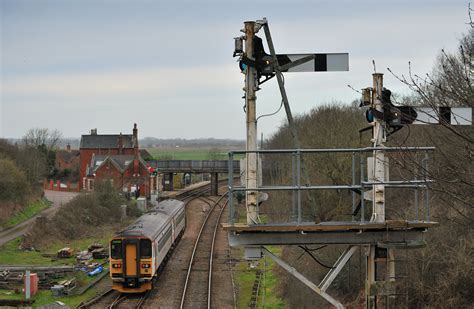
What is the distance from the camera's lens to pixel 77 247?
32906 mm

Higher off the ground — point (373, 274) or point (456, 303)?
point (373, 274)

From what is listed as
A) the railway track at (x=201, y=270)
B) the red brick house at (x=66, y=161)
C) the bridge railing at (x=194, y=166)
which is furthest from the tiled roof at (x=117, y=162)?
the railway track at (x=201, y=270)

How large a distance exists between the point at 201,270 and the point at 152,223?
2.98m

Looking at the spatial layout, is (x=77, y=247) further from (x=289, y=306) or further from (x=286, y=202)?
(x=289, y=306)

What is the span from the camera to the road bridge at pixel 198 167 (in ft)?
200

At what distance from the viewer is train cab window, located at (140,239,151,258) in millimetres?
21984

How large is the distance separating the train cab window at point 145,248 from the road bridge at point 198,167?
37.3 metres

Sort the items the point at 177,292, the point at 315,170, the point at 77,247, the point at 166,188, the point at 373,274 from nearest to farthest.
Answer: the point at 373,274, the point at 177,292, the point at 315,170, the point at 77,247, the point at 166,188

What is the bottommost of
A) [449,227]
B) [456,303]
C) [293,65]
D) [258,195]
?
[456,303]

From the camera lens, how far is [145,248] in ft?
72.3

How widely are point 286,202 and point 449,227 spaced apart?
12.7m

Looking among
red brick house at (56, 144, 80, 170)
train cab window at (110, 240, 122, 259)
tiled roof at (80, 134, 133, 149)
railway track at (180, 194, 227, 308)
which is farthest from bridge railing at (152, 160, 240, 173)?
train cab window at (110, 240, 122, 259)

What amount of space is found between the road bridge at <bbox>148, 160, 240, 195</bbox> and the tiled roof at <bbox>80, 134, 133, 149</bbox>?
9.33m

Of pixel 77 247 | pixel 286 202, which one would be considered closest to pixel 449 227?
pixel 286 202
